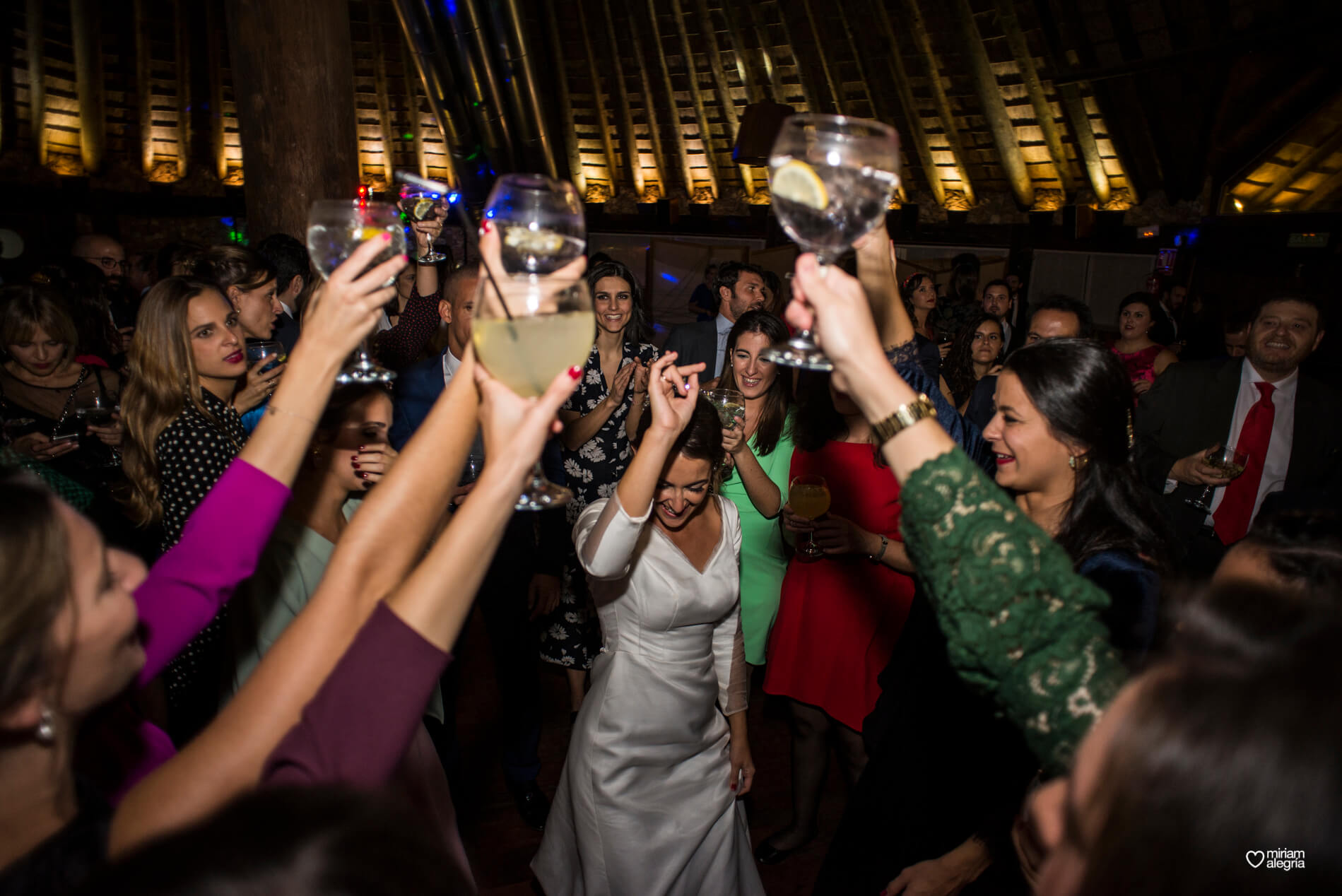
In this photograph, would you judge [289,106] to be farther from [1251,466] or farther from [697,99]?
[697,99]

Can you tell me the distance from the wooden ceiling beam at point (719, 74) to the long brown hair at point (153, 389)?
26.1ft

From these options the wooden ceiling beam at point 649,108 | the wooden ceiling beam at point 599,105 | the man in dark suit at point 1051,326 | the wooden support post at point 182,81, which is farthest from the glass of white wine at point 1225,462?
the wooden support post at point 182,81

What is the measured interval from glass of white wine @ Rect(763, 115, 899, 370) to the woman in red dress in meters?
1.29

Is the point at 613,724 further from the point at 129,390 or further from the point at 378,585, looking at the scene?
the point at 129,390

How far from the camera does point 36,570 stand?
661 mm

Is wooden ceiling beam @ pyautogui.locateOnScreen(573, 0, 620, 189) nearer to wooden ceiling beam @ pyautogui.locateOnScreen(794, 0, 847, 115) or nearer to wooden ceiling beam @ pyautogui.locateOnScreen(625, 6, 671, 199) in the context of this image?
wooden ceiling beam @ pyautogui.locateOnScreen(625, 6, 671, 199)

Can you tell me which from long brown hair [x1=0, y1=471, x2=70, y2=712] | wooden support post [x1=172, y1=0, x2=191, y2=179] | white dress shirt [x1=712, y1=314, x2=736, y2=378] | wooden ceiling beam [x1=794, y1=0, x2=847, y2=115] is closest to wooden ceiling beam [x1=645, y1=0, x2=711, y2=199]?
wooden ceiling beam [x1=794, y1=0, x2=847, y2=115]

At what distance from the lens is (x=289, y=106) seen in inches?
160

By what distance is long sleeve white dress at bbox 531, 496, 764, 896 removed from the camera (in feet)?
6.32

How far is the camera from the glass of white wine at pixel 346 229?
126cm

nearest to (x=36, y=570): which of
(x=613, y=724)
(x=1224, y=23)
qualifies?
(x=613, y=724)

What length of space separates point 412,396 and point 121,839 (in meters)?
2.26

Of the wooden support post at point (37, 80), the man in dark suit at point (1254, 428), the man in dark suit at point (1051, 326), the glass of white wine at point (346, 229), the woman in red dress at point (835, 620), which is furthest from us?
the wooden support post at point (37, 80)

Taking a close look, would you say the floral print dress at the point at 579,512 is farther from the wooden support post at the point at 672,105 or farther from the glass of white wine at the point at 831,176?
the wooden support post at the point at 672,105
